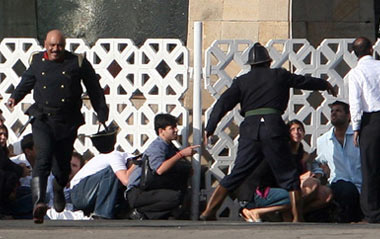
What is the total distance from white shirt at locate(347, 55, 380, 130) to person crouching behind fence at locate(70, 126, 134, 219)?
8.46 ft

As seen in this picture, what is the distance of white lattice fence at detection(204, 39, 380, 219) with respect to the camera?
15.9 m

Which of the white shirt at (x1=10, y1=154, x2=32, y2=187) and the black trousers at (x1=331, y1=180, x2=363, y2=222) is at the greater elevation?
the white shirt at (x1=10, y1=154, x2=32, y2=187)

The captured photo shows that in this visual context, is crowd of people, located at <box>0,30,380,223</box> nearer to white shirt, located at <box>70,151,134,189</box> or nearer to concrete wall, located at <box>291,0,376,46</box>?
white shirt, located at <box>70,151,134,189</box>

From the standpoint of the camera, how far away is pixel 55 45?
1370 centimetres

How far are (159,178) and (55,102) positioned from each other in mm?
2058

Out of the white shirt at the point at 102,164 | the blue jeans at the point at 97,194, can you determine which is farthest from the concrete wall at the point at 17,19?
the blue jeans at the point at 97,194

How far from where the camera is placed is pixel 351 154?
15477mm

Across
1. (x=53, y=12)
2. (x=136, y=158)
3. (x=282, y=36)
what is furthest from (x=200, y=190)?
(x=53, y=12)

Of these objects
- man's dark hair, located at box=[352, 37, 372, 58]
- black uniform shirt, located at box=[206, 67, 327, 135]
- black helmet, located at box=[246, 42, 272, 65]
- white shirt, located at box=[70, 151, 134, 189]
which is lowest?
white shirt, located at box=[70, 151, 134, 189]

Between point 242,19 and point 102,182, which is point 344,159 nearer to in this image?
point 242,19

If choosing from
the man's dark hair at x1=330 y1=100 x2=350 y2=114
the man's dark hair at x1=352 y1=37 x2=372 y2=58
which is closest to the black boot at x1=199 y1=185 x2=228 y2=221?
the man's dark hair at x1=330 y1=100 x2=350 y2=114

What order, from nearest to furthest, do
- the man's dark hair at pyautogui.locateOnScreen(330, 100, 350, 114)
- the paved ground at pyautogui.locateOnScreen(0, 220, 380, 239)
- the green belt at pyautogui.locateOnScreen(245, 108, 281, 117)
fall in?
the paved ground at pyautogui.locateOnScreen(0, 220, 380, 239) < the green belt at pyautogui.locateOnScreen(245, 108, 281, 117) < the man's dark hair at pyautogui.locateOnScreen(330, 100, 350, 114)

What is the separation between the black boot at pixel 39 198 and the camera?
13.5 m
